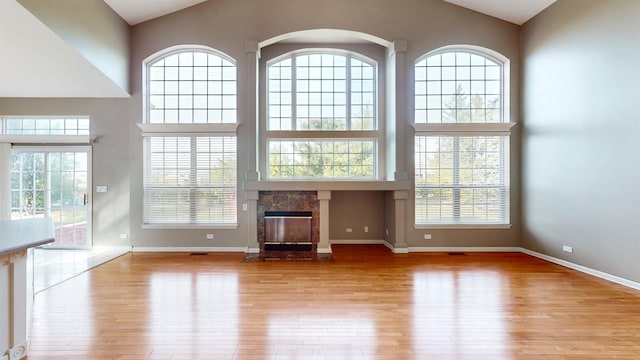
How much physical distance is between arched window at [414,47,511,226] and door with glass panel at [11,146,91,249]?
6.59 m

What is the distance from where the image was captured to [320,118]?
6.80 meters

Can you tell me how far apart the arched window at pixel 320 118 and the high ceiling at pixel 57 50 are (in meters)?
2.28

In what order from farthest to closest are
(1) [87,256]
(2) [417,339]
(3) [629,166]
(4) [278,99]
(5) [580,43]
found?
(4) [278,99], (1) [87,256], (5) [580,43], (3) [629,166], (2) [417,339]

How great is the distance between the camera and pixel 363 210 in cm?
686

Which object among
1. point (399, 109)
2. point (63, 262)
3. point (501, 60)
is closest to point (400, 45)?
point (399, 109)

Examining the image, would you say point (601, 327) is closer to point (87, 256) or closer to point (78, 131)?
point (87, 256)

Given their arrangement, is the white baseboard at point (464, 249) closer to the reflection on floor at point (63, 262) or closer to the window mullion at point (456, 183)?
the window mullion at point (456, 183)

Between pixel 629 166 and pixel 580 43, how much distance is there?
2.06 metres

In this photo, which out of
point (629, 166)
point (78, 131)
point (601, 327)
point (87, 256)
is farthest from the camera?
point (78, 131)

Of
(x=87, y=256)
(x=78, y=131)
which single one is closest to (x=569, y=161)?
(x=87, y=256)

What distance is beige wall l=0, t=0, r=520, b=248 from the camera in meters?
6.14

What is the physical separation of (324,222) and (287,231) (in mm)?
750

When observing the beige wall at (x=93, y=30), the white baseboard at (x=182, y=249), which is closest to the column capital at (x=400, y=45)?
the white baseboard at (x=182, y=249)

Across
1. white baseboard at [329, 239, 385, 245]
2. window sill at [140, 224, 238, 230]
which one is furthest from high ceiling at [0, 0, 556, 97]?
white baseboard at [329, 239, 385, 245]
